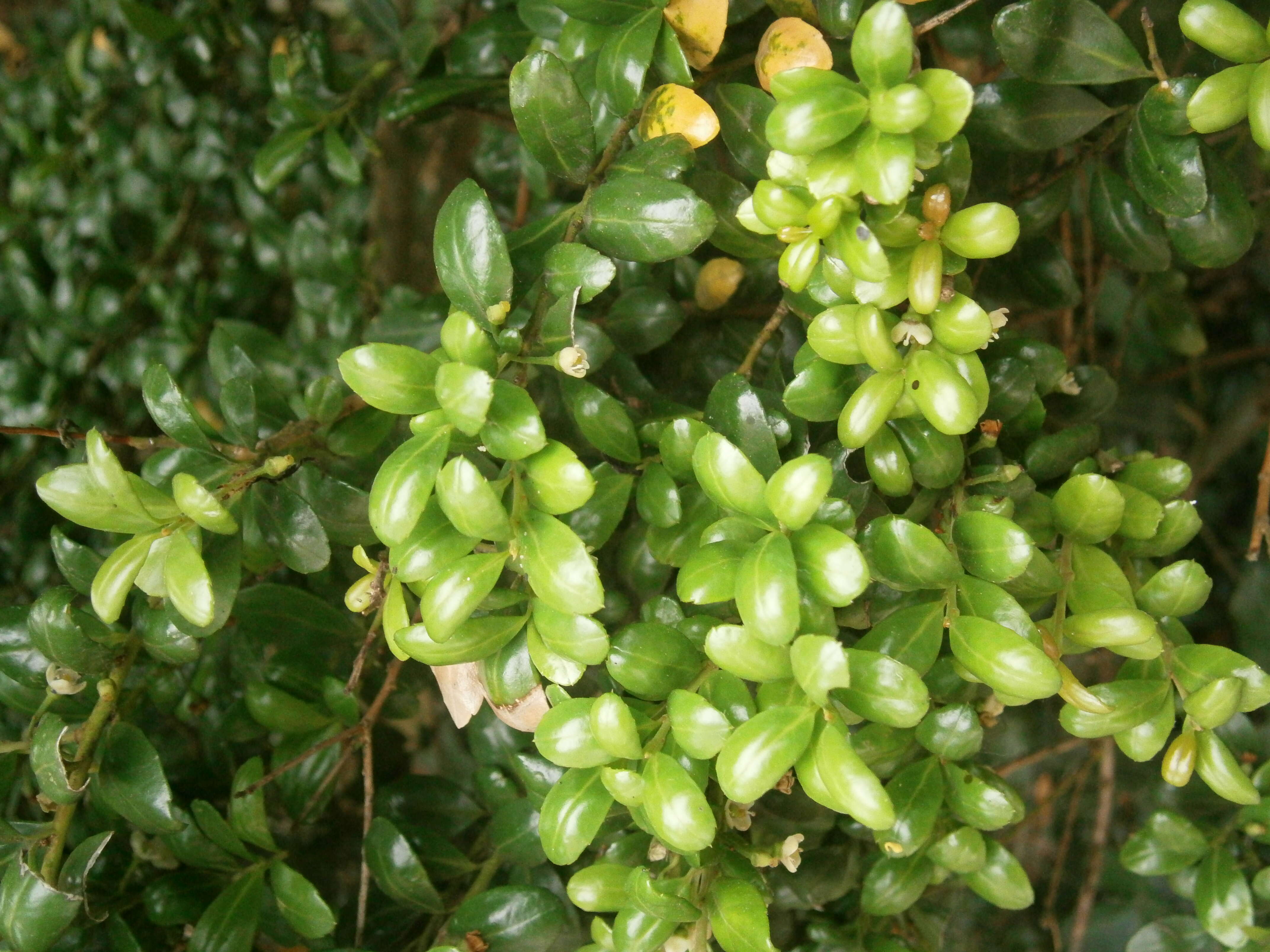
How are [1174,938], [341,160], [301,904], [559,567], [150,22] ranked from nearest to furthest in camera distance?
[559,567] < [301,904] < [1174,938] < [341,160] < [150,22]

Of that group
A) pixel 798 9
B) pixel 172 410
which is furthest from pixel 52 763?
pixel 798 9

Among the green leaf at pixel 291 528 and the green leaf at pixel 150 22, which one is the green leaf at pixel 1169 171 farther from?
the green leaf at pixel 150 22

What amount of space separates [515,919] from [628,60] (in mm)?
622

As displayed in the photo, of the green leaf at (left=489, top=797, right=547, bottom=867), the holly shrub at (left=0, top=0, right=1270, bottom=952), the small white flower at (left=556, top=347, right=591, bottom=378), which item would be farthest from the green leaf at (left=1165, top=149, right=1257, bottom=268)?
the green leaf at (left=489, top=797, right=547, bottom=867)

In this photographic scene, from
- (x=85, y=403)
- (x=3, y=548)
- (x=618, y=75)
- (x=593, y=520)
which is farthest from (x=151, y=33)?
(x=593, y=520)

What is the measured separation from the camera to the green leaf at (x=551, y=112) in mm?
621

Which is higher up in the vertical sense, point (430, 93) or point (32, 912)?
point (430, 93)

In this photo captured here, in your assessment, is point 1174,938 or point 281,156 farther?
point 281,156

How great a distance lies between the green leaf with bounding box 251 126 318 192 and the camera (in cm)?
100

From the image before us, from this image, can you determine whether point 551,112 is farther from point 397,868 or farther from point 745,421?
point 397,868

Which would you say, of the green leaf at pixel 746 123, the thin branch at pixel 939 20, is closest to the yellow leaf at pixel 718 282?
the green leaf at pixel 746 123

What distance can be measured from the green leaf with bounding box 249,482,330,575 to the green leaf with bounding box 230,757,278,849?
0.69 ft

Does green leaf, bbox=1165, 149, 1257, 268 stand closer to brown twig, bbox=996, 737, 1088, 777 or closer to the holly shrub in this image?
the holly shrub

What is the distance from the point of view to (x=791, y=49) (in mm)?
671
